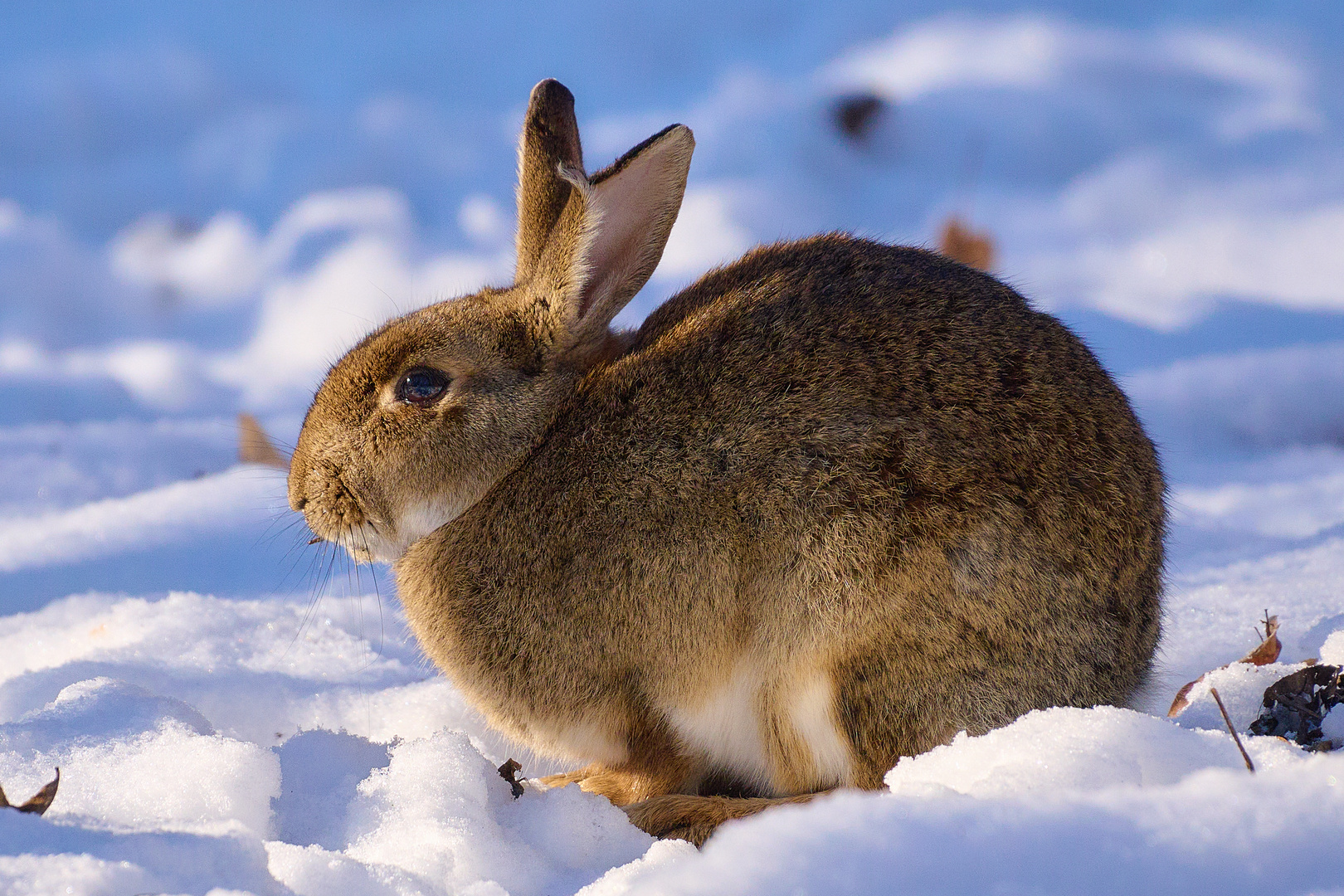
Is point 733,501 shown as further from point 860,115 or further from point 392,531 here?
point 860,115

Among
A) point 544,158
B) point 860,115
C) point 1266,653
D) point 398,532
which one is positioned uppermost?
point 860,115

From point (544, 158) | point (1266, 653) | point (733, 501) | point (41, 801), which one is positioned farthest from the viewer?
point (1266, 653)

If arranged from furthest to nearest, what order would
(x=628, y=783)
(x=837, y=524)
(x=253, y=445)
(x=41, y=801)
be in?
1. (x=253, y=445)
2. (x=628, y=783)
3. (x=837, y=524)
4. (x=41, y=801)

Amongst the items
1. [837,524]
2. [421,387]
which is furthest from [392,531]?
[837,524]

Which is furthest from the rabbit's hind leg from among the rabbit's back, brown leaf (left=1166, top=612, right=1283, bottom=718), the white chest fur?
brown leaf (left=1166, top=612, right=1283, bottom=718)

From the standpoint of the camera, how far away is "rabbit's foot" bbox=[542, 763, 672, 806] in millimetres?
3209

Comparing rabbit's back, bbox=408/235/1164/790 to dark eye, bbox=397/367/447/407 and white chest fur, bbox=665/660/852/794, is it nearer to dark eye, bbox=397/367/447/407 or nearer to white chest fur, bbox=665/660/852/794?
white chest fur, bbox=665/660/852/794

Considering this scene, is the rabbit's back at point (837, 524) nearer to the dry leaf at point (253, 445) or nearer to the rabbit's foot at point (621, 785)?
the rabbit's foot at point (621, 785)

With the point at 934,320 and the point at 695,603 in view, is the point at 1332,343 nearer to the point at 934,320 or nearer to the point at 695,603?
the point at 934,320

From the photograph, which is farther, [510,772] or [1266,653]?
[1266,653]

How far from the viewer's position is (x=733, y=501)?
2.86 m

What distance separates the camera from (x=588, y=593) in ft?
9.87

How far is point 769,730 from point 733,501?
60cm

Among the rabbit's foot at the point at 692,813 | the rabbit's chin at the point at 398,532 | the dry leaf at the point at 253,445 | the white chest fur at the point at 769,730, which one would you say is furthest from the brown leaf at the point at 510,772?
the dry leaf at the point at 253,445
